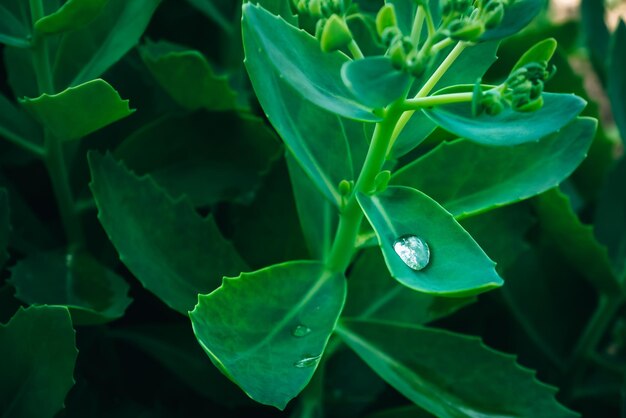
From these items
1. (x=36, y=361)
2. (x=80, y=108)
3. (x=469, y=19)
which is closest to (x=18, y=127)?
(x=80, y=108)

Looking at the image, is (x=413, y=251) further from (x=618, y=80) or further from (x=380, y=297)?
(x=618, y=80)

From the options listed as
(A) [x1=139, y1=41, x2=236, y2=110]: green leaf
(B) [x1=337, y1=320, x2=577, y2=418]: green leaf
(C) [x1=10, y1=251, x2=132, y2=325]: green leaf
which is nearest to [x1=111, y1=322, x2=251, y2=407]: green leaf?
(C) [x1=10, y1=251, x2=132, y2=325]: green leaf

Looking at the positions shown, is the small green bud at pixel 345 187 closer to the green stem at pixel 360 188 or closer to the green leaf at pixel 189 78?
the green stem at pixel 360 188

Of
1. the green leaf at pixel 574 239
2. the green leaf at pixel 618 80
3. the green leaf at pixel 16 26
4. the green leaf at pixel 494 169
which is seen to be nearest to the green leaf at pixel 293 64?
the green leaf at pixel 494 169

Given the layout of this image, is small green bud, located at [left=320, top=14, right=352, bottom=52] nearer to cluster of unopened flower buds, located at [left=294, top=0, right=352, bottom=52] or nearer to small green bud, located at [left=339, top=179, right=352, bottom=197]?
cluster of unopened flower buds, located at [left=294, top=0, right=352, bottom=52]

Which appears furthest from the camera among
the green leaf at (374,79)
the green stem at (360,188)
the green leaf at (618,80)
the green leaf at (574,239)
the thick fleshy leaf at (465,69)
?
the green leaf at (618,80)

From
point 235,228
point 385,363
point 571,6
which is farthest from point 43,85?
point 571,6
